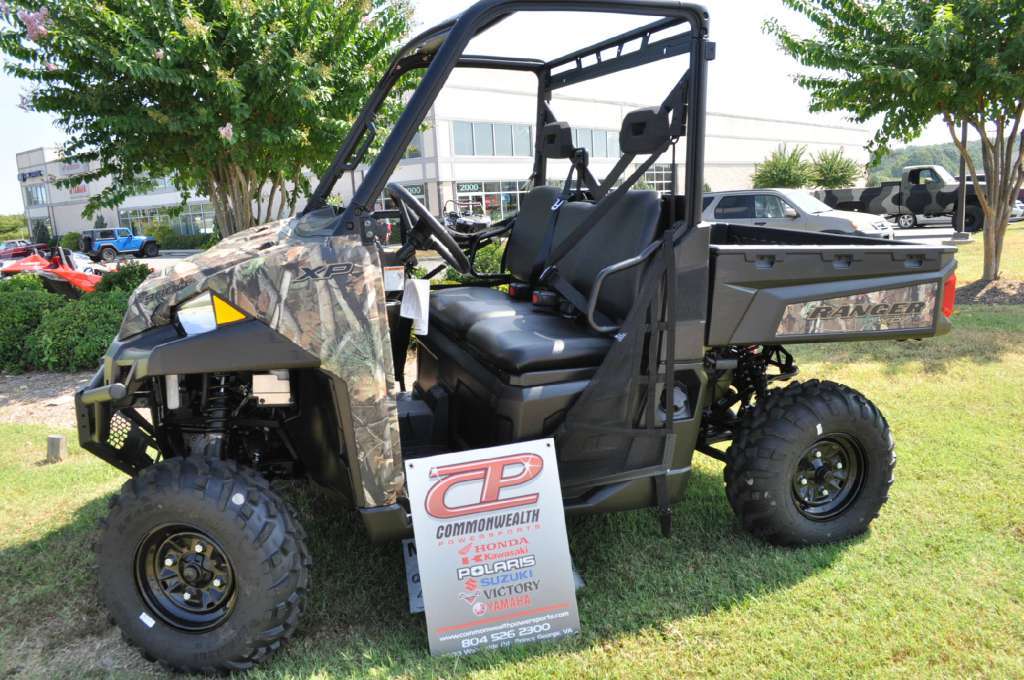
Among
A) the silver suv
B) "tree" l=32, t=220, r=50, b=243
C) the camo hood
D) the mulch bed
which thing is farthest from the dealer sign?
"tree" l=32, t=220, r=50, b=243

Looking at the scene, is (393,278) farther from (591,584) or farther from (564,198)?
(591,584)

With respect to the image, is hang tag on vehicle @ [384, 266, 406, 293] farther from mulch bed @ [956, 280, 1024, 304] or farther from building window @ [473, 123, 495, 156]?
building window @ [473, 123, 495, 156]

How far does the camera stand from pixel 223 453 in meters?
2.85

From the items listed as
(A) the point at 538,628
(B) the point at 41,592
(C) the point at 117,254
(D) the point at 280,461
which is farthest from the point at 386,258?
(C) the point at 117,254

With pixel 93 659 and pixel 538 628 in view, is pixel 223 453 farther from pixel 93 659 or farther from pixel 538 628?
pixel 538 628

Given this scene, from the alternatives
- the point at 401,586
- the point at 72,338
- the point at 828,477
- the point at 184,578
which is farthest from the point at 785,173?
the point at 184,578

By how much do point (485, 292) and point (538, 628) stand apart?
6.21 feet

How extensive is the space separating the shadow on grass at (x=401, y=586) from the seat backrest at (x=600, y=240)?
1.08 metres

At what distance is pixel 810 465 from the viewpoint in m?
3.30

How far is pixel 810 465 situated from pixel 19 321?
7684 mm

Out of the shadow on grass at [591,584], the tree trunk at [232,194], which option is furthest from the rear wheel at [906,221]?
the shadow on grass at [591,584]

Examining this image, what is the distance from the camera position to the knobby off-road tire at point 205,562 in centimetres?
246

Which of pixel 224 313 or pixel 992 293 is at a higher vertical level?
pixel 224 313

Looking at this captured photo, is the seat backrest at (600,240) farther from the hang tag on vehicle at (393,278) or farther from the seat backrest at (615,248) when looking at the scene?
the hang tag on vehicle at (393,278)
